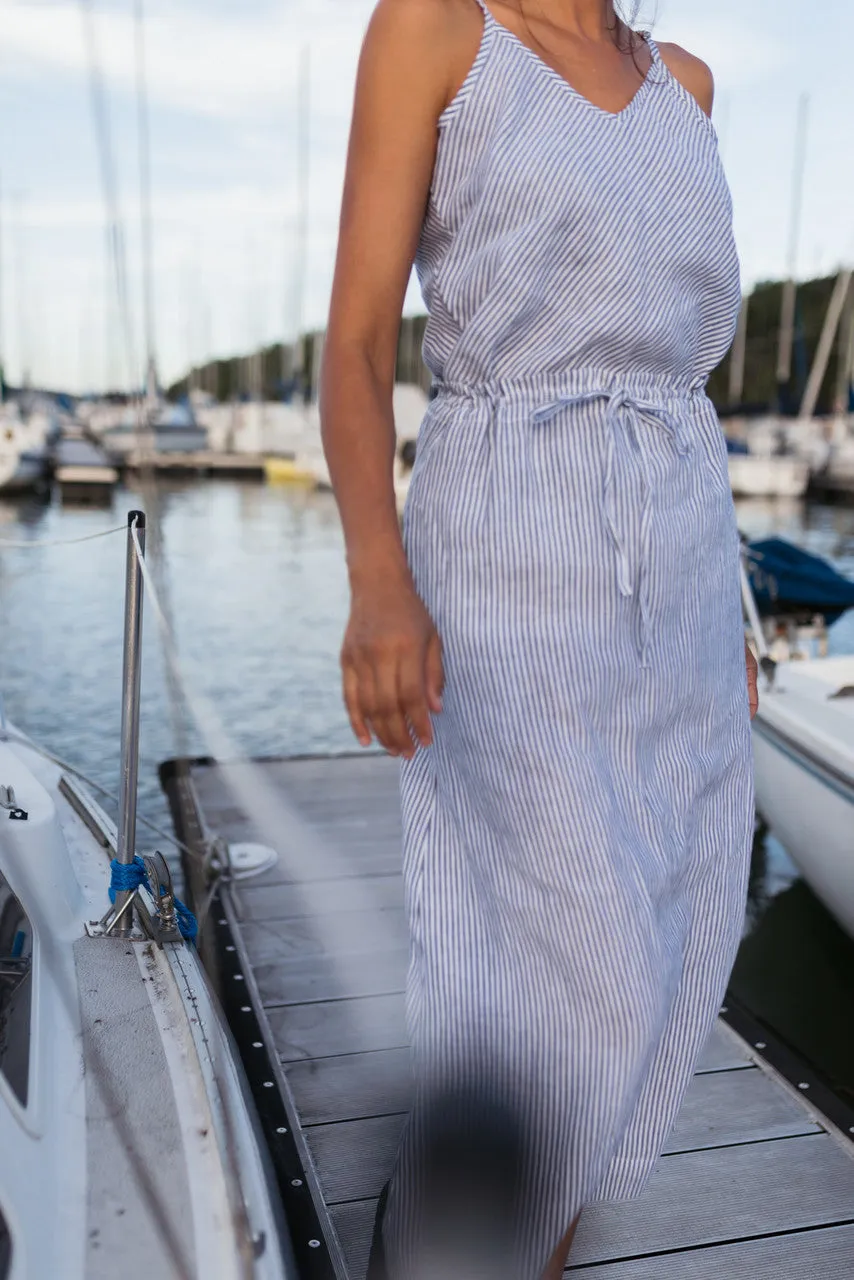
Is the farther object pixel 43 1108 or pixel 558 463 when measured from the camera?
pixel 43 1108

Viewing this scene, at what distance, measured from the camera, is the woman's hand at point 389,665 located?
1.01 metres

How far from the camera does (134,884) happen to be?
1931 millimetres

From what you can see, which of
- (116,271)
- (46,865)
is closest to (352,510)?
(46,865)

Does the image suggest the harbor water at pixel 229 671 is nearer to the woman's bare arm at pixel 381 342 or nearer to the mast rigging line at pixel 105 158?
the mast rigging line at pixel 105 158

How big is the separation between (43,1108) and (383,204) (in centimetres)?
100

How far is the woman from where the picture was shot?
1.05 meters

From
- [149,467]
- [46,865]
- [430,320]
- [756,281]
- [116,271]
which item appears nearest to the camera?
[430,320]

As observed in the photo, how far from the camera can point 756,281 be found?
157ft

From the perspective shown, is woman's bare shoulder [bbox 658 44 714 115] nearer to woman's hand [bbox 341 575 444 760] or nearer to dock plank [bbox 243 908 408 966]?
woman's hand [bbox 341 575 444 760]

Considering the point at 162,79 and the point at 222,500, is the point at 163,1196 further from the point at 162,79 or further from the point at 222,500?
the point at 222,500

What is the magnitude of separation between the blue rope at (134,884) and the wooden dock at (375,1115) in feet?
1.42

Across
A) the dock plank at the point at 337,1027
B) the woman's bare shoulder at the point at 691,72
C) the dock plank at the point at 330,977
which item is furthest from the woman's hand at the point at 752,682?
the dock plank at the point at 330,977

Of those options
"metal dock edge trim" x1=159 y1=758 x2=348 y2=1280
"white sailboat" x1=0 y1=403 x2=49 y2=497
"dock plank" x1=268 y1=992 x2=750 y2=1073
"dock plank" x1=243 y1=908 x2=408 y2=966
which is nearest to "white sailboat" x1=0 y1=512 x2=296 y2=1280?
"metal dock edge trim" x1=159 y1=758 x2=348 y2=1280

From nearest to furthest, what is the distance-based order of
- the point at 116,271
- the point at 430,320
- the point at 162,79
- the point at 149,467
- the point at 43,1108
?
the point at 430,320, the point at 43,1108, the point at 149,467, the point at 116,271, the point at 162,79
